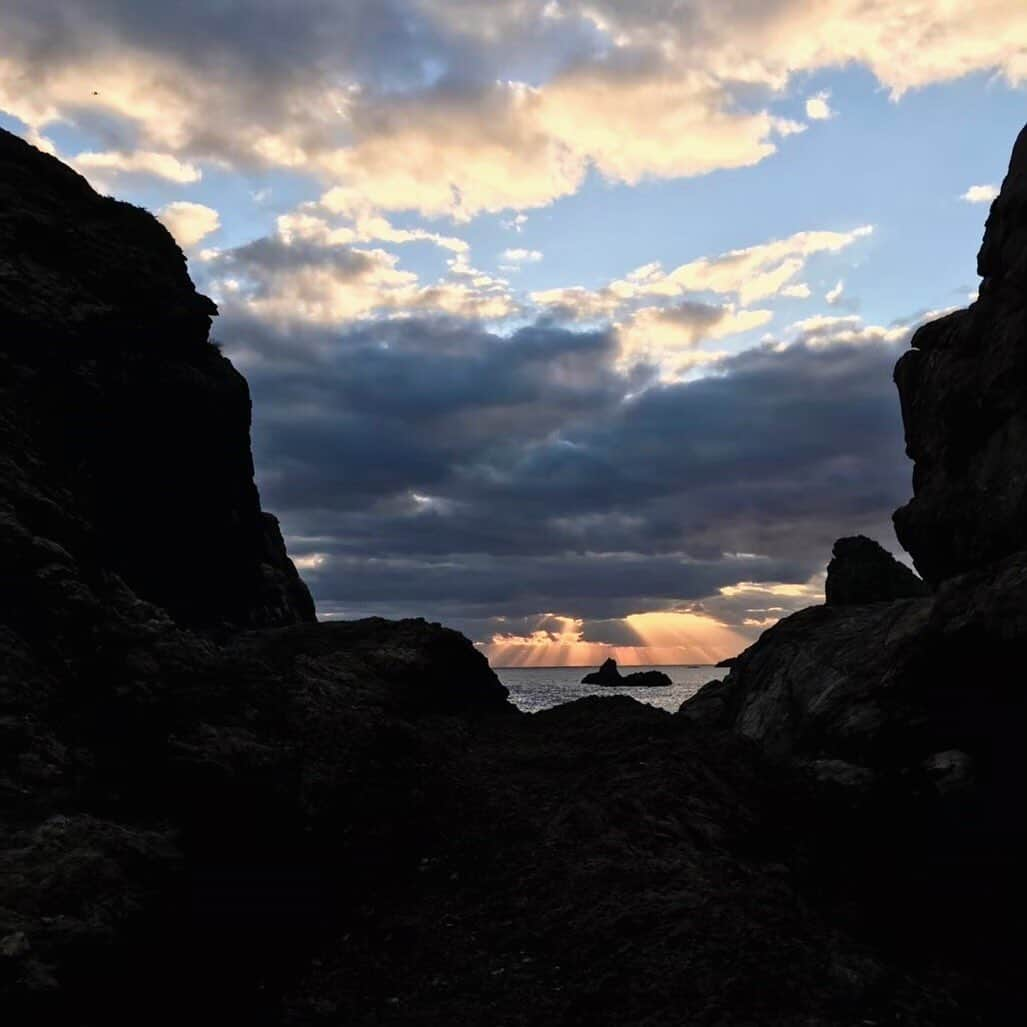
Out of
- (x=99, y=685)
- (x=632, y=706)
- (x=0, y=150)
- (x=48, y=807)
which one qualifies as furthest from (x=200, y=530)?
(x=48, y=807)

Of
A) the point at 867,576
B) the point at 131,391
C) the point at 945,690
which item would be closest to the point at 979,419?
the point at 945,690

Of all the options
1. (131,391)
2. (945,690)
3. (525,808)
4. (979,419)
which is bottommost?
(525,808)

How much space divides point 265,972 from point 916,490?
24328mm

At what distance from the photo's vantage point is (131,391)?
33.7m

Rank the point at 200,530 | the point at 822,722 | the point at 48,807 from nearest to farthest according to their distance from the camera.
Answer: the point at 48,807 → the point at 822,722 → the point at 200,530

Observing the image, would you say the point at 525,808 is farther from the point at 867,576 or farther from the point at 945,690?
the point at 867,576

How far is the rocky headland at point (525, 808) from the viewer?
10.9m

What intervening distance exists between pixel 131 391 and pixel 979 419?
3194cm

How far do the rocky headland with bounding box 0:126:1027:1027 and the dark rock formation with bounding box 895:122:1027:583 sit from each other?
0.41ft

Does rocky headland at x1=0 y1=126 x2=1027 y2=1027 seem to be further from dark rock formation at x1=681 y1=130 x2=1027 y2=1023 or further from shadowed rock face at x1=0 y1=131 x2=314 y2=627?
shadowed rock face at x1=0 y1=131 x2=314 y2=627

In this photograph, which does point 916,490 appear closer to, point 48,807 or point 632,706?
point 632,706

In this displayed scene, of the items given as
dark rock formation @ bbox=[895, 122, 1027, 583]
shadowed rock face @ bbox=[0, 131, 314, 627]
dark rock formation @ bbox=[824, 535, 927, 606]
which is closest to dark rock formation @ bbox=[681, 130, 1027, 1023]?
dark rock formation @ bbox=[895, 122, 1027, 583]

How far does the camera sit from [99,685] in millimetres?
14094

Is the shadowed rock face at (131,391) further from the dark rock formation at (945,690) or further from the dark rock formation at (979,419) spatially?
the dark rock formation at (979,419)
